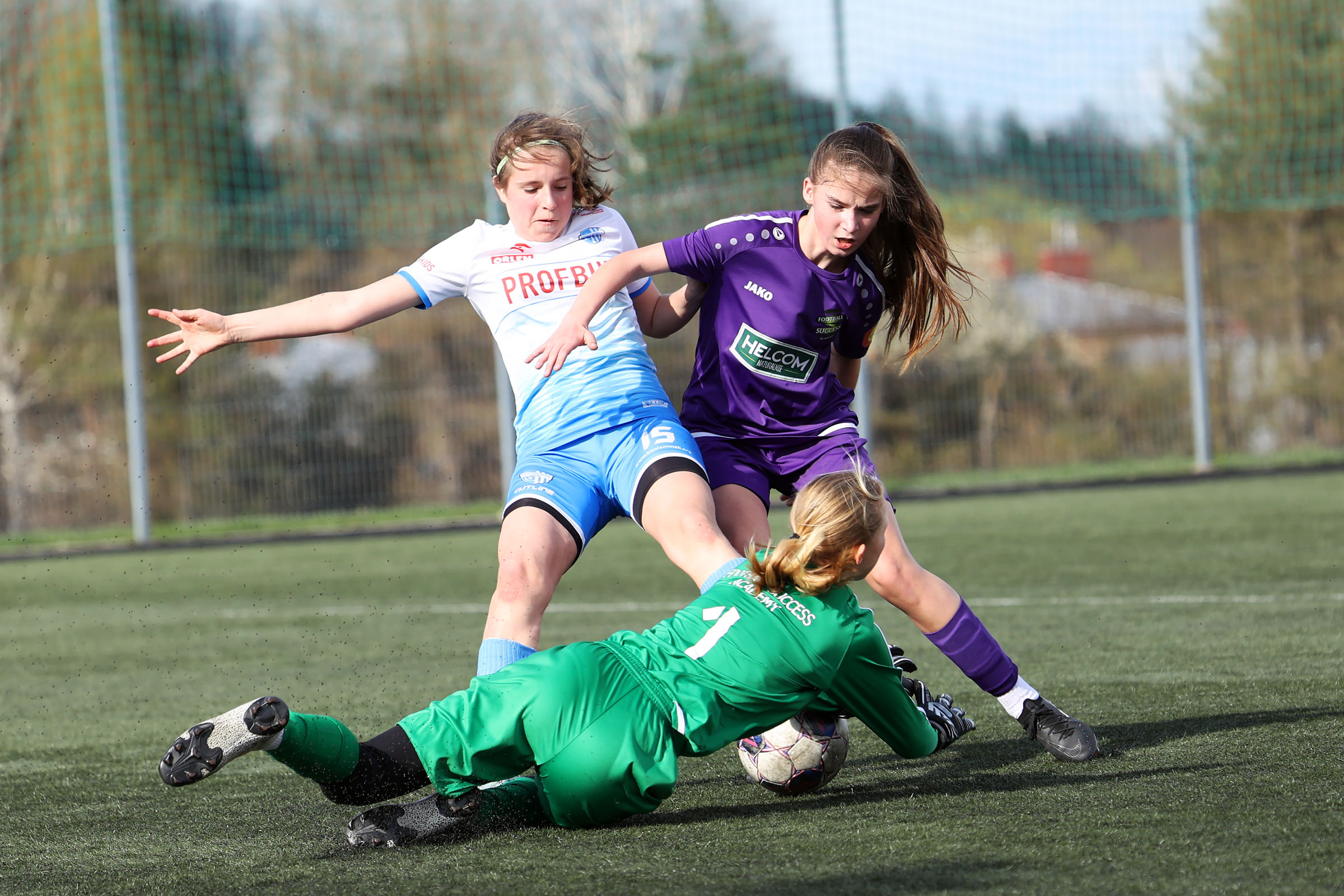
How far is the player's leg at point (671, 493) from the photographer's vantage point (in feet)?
11.4

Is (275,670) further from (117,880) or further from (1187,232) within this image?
(1187,232)

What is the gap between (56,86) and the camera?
642 inches

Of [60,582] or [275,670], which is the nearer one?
[275,670]

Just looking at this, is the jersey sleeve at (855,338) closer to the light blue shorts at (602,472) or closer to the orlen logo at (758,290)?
the orlen logo at (758,290)

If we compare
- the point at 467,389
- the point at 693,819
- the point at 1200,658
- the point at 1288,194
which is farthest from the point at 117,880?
the point at 1288,194

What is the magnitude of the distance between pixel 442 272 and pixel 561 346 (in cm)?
59

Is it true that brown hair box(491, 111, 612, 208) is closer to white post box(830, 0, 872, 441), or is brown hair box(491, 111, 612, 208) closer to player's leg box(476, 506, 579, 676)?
player's leg box(476, 506, 579, 676)

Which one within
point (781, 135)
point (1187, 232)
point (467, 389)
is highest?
point (781, 135)

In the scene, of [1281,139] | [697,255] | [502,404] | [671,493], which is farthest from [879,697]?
[1281,139]

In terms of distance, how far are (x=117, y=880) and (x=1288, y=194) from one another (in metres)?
14.9

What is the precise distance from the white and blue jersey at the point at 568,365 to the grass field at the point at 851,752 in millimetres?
824

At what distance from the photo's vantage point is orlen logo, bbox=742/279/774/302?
396cm

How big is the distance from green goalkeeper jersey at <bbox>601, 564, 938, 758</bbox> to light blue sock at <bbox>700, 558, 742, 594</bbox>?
103 millimetres

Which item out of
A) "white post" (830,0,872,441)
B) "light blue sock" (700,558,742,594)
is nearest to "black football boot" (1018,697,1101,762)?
"light blue sock" (700,558,742,594)
